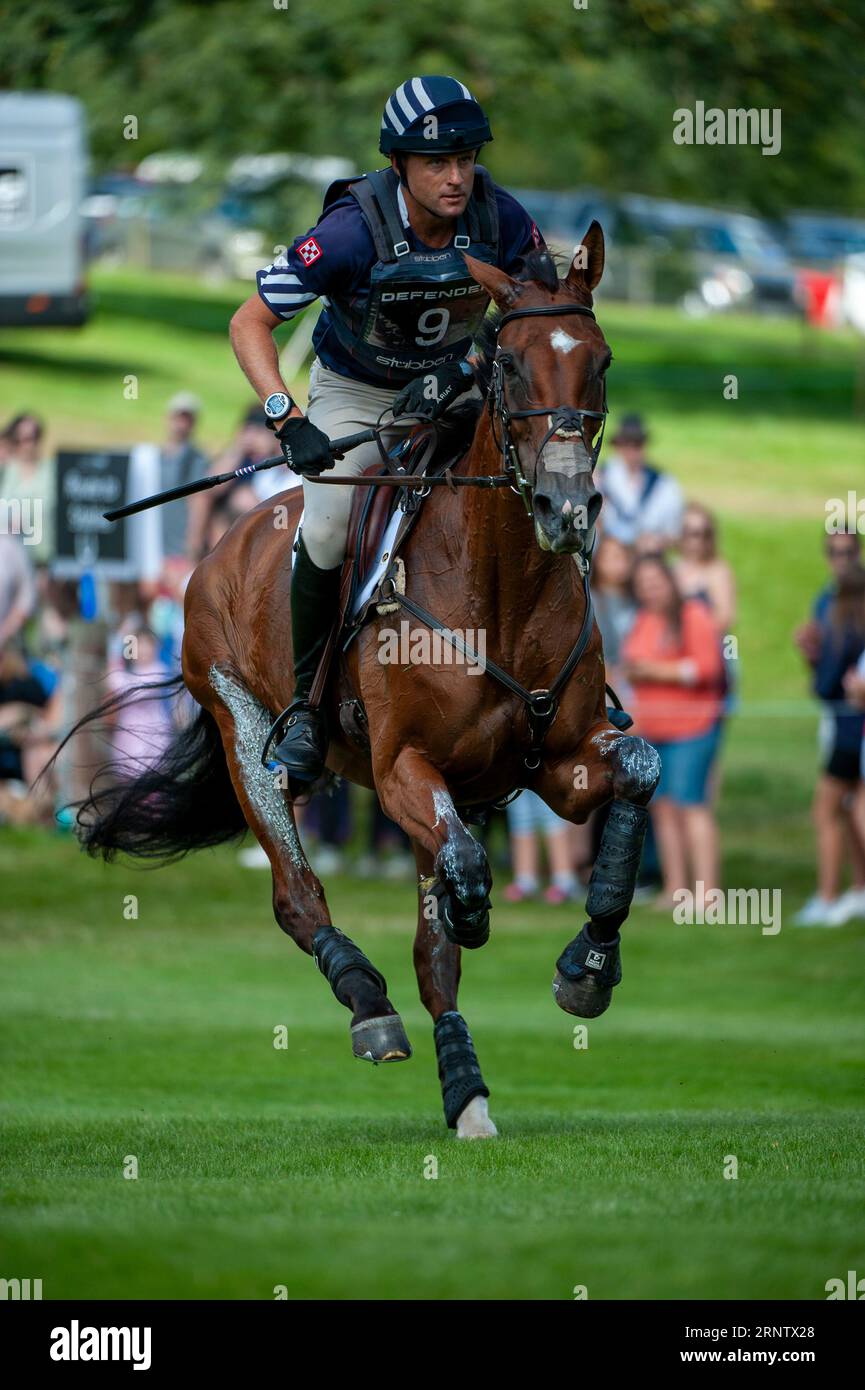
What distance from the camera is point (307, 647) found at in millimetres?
7762

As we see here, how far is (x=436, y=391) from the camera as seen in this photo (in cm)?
716

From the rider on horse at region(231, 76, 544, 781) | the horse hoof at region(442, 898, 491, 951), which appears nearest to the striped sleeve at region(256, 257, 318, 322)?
the rider on horse at region(231, 76, 544, 781)

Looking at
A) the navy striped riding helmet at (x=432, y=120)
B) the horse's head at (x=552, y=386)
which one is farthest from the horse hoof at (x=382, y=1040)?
the navy striped riding helmet at (x=432, y=120)

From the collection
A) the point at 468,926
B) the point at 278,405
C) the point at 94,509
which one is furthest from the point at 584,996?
the point at 94,509

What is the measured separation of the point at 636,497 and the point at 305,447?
9493 millimetres

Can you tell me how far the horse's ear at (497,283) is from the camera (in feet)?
21.2

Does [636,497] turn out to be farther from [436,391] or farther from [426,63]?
[426,63]

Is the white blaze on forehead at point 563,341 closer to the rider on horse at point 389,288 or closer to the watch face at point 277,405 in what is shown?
the rider on horse at point 389,288

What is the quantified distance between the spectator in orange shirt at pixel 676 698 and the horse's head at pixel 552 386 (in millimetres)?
8042

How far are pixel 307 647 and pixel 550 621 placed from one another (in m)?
1.24

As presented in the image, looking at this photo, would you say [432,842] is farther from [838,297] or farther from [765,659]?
[838,297]

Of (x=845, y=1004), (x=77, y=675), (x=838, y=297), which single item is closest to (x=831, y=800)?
(x=845, y=1004)

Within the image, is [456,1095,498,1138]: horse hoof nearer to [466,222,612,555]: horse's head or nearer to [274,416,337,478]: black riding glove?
[466,222,612,555]: horse's head
